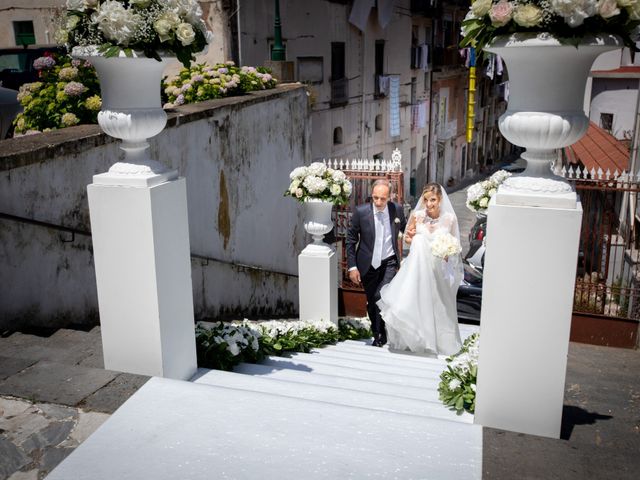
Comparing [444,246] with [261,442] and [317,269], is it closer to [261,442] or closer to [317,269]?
[317,269]

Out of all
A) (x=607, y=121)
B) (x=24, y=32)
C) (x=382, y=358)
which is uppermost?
(x=24, y=32)

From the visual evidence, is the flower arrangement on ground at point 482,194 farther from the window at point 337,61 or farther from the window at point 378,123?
the window at point 378,123

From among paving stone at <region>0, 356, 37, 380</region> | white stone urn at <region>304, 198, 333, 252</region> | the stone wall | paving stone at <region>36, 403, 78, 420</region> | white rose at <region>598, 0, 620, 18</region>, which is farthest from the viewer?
white stone urn at <region>304, 198, 333, 252</region>

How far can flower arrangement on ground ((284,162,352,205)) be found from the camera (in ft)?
22.8

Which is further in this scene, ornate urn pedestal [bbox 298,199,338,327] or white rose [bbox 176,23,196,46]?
ornate urn pedestal [bbox 298,199,338,327]

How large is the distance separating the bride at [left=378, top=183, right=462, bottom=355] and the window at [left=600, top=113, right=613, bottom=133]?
1667 centimetres

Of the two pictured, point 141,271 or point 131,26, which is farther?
point 141,271

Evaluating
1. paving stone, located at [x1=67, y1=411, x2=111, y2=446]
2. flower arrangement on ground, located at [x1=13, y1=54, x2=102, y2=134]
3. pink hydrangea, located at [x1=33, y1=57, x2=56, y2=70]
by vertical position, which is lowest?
paving stone, located at [x1=67, y1=411, x2=111, y2=446]

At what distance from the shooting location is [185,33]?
11.2 ft

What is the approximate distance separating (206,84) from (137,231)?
572 cm

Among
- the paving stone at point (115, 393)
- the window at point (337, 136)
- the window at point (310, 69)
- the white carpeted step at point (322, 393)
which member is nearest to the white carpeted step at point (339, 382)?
the white carpeted step at point (322, 393)

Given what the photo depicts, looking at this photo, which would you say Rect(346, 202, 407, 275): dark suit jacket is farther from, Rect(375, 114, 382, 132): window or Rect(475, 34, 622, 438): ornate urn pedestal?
Rect(375, 114, 382, 132): window

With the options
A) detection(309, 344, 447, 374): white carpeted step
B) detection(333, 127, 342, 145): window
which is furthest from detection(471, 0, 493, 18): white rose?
detection(333, 127, 342, 145): window

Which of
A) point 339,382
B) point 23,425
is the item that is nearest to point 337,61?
point 339,382
